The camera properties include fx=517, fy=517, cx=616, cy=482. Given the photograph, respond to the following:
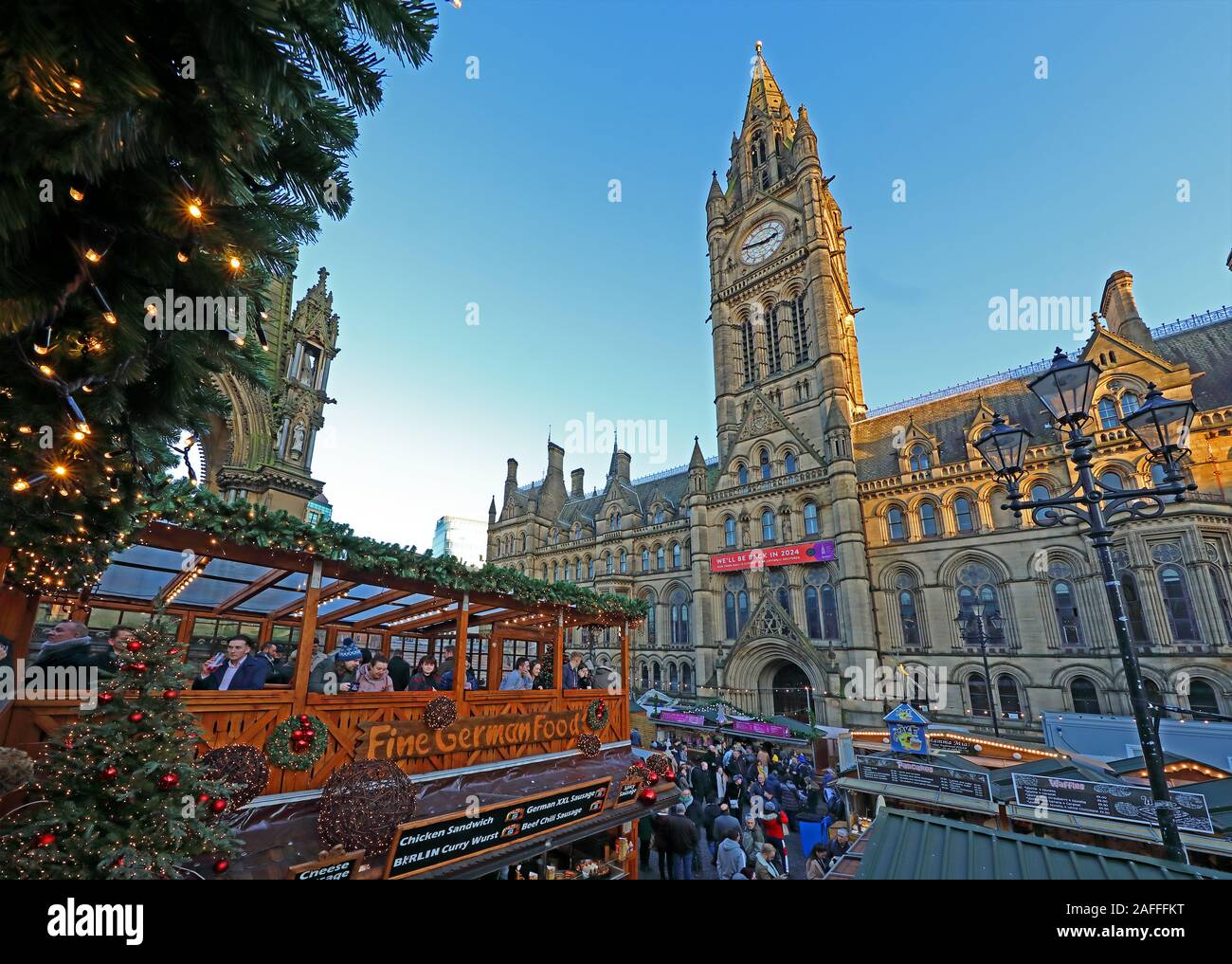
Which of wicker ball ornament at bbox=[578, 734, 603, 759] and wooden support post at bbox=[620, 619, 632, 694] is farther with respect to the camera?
wooden support post at bbox=[620, 619, 632, 694]

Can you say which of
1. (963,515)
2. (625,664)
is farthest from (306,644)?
(963,515)

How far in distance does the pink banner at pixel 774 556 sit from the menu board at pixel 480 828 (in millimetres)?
24558

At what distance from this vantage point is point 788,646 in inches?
1117

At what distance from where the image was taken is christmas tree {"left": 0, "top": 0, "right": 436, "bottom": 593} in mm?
1172

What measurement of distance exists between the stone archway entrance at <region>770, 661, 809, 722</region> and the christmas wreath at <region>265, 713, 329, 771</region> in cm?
2694

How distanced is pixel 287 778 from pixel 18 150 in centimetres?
734

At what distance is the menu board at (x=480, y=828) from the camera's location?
5668 mm

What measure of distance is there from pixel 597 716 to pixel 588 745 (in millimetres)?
595

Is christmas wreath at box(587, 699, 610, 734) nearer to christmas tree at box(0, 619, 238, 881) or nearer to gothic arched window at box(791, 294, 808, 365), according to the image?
christmas tree at box(0, 619, 238, 881)

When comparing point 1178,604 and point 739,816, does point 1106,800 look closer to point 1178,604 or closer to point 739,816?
point 739,816

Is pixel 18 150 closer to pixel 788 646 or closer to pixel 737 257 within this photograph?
pixel 788 646

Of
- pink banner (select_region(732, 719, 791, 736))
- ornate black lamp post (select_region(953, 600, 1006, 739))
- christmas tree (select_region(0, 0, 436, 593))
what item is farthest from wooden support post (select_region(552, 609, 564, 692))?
ornate black lamp post (select_region(953, 600, 1006, 739))
